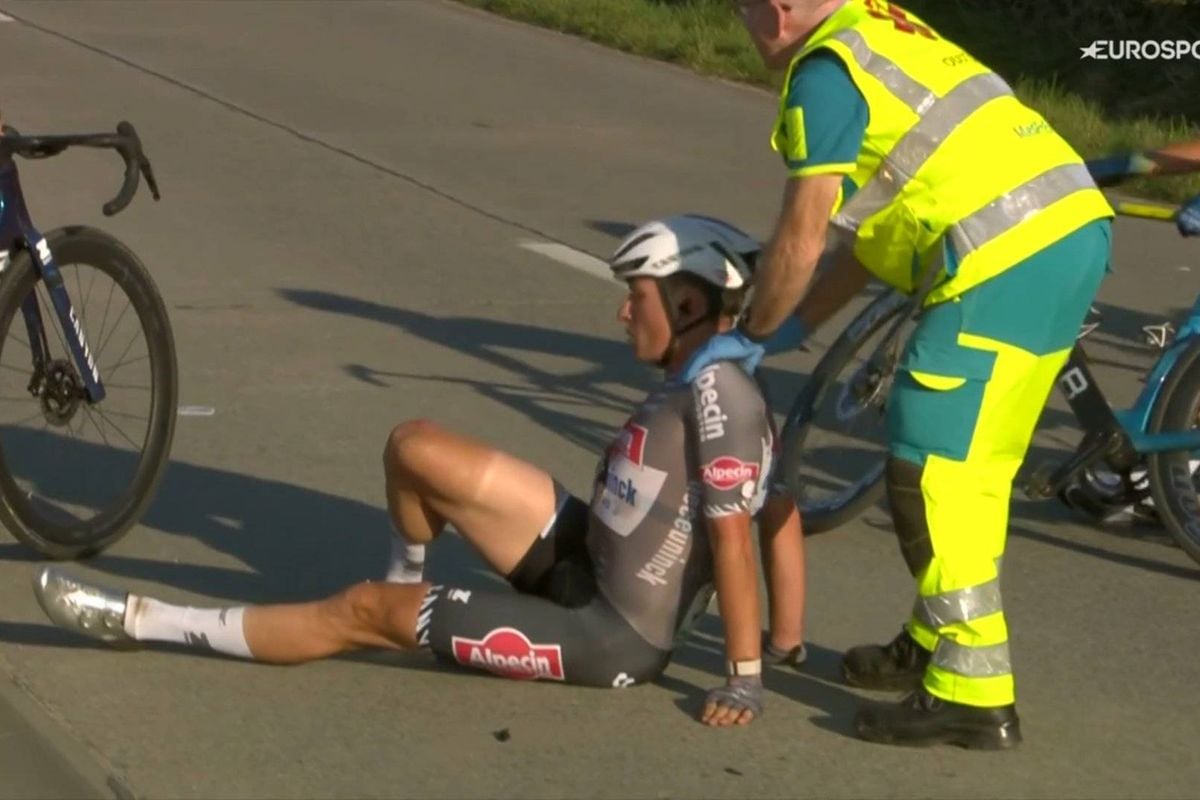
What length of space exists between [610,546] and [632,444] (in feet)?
0.75

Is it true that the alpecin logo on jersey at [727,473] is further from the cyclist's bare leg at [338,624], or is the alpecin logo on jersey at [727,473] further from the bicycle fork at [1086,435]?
the bicycle fork at [1086,435]

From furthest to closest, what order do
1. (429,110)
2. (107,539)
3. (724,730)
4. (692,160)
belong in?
(429,110) → (692,160) → (107,539) → (724,730)

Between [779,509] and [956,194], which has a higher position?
[956,194]

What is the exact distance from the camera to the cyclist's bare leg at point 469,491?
521cm

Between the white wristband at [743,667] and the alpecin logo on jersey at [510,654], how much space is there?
0.38 m

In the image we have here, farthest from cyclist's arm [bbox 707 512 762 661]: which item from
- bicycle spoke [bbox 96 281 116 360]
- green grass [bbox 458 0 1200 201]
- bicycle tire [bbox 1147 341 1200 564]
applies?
green grass [bbox 458 0 1200 201]

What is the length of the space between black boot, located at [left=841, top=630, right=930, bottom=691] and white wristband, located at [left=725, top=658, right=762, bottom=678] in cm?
45

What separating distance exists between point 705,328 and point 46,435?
2891 millimetres

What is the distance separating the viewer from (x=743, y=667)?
507 cm

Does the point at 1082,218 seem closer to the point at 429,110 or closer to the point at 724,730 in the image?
the point at 724,730

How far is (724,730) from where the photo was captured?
5.16m

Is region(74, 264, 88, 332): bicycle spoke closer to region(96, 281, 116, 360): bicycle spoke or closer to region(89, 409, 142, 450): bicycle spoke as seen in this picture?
region(96, 281, 116, 360): bicycle spoke

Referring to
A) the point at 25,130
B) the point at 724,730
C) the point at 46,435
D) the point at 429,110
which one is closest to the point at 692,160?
the point at 429,110

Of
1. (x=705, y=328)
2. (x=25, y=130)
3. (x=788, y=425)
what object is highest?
(x=705, y=328)
